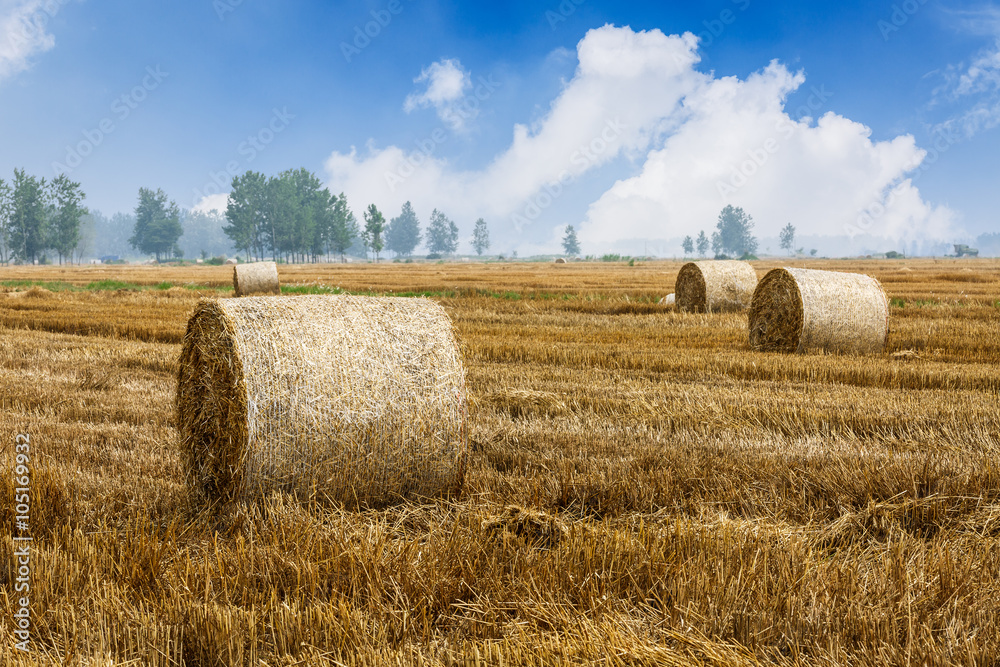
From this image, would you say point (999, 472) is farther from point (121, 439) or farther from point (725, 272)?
point (725, 272)

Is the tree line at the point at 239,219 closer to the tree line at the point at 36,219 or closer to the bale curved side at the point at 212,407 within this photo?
the tree line at the point at 36,219

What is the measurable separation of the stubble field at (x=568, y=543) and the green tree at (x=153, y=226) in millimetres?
143725

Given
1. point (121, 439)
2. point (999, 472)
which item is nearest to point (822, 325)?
point (999, 472)

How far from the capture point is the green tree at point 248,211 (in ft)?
408

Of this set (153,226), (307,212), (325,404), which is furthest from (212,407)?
(153,226)

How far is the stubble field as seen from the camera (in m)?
3.06

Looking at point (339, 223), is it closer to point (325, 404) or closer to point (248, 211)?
point (248, 211)

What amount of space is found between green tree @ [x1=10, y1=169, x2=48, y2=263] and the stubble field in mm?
123823

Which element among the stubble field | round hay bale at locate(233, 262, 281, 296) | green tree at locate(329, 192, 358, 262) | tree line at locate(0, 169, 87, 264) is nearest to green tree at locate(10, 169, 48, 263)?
tree line at locate(0, 169, 87, 264)

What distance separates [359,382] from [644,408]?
3.90m

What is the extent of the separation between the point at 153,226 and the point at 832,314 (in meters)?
147

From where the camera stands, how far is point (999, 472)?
5180 mm

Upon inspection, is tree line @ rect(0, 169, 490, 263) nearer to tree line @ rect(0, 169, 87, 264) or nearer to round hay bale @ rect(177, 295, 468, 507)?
tree line @ rect(0, 169, 87, 264)

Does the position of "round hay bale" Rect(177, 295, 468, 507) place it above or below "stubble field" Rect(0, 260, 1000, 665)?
above
